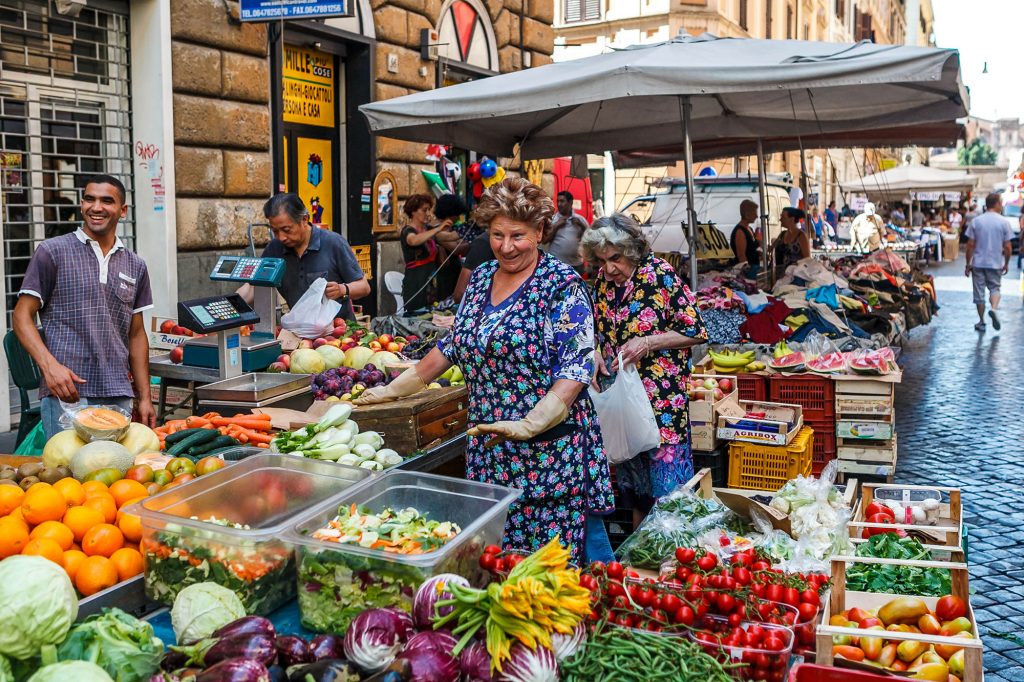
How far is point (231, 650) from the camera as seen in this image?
7.30 feet

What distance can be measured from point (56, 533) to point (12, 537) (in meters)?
0.12

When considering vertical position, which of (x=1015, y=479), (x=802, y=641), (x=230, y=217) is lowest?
(x=1015, y=479)

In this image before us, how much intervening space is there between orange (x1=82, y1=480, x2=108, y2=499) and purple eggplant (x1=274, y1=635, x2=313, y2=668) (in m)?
1.17

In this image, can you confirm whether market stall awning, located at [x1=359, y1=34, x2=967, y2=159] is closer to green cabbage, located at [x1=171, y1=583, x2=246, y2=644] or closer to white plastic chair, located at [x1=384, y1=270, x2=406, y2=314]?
white plastic chair, located at [x1=384, y1=270, x2=406, y2=314]

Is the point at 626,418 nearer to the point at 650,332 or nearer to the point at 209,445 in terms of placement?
the point at 650,332

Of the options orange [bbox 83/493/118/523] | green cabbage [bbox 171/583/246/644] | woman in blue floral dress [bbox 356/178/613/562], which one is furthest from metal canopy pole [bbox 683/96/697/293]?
green cabbage [bbox 171/583/246/644]

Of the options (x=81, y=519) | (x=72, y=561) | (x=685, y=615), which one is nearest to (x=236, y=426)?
(x=81, y=519)

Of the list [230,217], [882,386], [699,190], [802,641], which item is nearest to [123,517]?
[802,641]

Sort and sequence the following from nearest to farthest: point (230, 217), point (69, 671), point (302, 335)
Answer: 1. point (69, 671)
2. point (302, 335)
3. point (230, 217)

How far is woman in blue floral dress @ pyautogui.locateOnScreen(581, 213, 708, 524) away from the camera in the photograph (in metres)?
4.95

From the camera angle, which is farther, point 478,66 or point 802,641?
point 478,66

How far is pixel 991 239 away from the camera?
1545cm

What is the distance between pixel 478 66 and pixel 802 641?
12.3 m

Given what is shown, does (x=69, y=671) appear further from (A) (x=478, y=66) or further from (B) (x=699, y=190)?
(B) (x=699, y=190)
